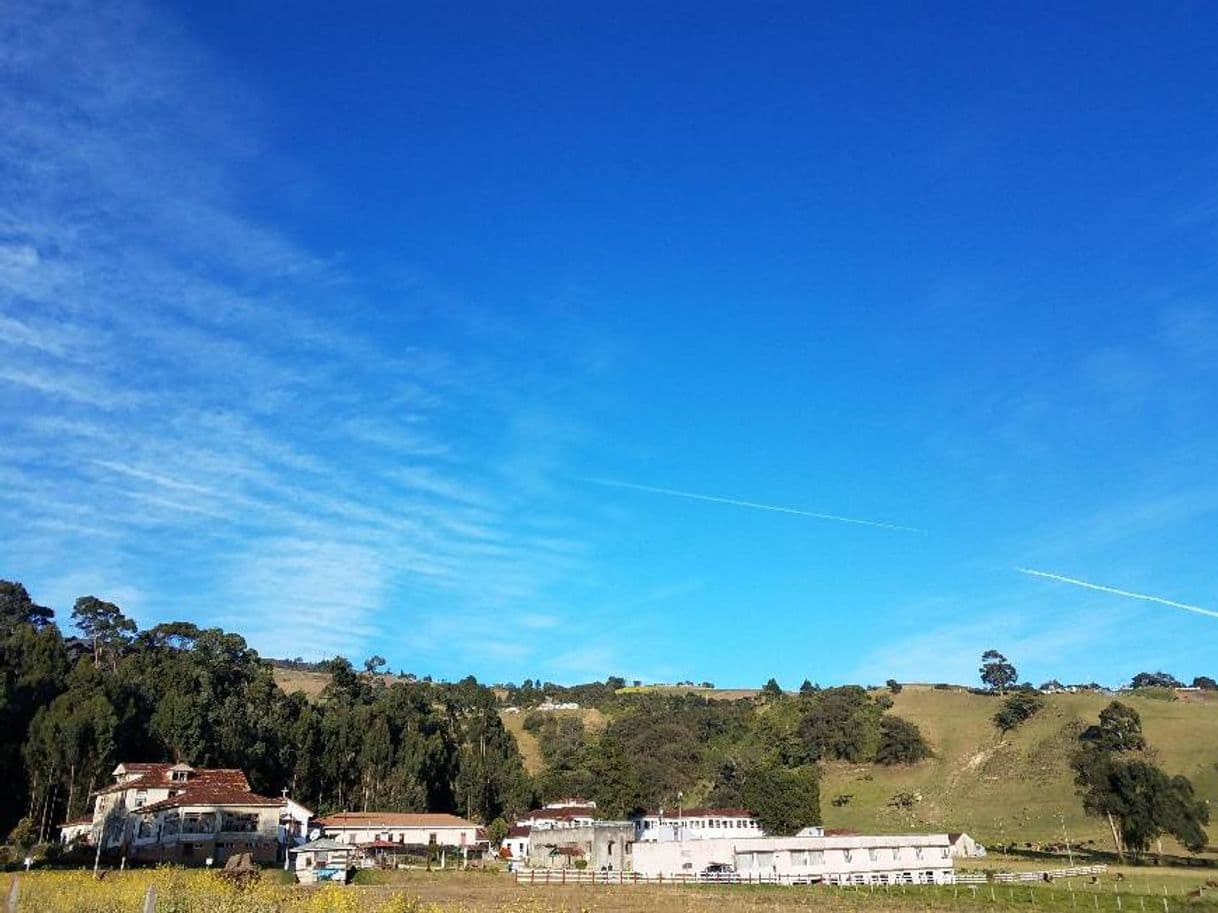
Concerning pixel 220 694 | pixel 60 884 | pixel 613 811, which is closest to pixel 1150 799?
pixel 613 811

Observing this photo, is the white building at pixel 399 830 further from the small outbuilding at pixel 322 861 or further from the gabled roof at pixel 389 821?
the small outbuilding at pixel 322 861

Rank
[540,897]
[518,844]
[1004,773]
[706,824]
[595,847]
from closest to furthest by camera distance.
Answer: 1. [540,897]
2. [595,847]
3. [518,844]
4. [706,824]
5. [1004,773]

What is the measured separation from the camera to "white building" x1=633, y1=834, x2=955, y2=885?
7162 cm

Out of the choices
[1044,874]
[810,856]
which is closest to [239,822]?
[810,856]

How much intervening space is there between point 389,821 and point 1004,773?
298ft

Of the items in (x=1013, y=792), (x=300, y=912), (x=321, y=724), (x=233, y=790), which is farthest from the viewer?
(x=1013, y=792)

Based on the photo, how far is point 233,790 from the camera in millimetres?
70250

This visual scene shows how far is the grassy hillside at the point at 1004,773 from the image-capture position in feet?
361

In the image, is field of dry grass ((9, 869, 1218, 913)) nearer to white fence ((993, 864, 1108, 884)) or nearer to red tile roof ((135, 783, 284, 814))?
white fence ((993, 864, 1108, 884))

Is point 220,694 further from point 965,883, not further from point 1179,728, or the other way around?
point 1179,728

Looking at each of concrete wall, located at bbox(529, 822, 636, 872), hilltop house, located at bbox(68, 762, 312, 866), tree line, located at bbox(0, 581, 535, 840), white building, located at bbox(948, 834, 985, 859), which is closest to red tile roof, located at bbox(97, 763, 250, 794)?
hilltop house, located at bbox(68, 762, 312, 866)

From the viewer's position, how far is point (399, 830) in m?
84.2

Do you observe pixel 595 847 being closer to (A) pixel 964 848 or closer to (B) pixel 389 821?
(B) pixel 389 821

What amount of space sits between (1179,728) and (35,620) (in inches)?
6541
